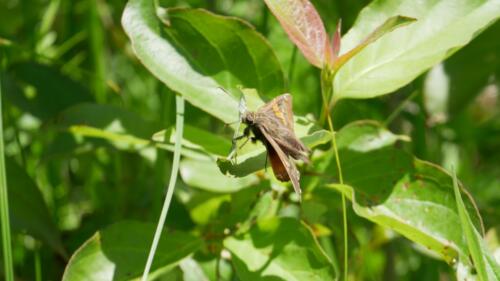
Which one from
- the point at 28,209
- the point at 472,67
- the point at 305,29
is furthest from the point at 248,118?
the point at 472,67

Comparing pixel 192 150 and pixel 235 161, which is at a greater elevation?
pixel 235 161

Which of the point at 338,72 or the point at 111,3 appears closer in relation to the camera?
the point at 338,72

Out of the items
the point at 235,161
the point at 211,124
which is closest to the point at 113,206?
the point at 211,124

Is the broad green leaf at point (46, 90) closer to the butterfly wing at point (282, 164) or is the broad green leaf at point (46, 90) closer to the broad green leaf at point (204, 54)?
the broad green leaf at point (204, 54)

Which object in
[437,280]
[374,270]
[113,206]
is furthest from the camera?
[374,270]

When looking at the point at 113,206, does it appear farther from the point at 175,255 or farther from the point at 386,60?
the point at 386,60

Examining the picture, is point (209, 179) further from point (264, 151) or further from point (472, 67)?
point (472, 67)
